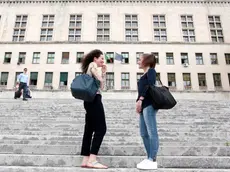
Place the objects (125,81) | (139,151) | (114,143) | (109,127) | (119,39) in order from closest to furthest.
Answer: (139,151), (114,143), (109,127), (125,81), (119,39)

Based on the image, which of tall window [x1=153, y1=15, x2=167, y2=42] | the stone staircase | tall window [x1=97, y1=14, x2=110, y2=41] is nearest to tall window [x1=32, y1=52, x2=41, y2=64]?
tall window [x1=97, y1=14, x2=110, y2=41]

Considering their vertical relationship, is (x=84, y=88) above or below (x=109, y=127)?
above

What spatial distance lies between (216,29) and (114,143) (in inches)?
1060

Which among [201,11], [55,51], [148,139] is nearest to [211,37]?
[201,11]

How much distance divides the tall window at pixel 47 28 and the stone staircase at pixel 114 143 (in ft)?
60.5

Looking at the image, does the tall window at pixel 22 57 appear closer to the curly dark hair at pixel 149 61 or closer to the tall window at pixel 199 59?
the tall window at pixel 199 59

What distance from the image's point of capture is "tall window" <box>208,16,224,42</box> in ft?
88.3

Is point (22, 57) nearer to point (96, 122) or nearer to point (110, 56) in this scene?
point (110, 56)

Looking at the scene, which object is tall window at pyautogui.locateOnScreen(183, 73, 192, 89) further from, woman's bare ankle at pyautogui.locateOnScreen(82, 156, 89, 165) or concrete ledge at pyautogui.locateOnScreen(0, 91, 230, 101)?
woman's bare ankle at pyautogui.locateOnScreen(82, 156, 89, 165)

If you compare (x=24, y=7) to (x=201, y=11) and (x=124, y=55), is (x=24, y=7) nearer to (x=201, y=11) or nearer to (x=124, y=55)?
(x=124, y=55)

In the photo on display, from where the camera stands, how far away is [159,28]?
2708cm

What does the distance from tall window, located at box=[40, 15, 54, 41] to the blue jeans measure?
25.7m

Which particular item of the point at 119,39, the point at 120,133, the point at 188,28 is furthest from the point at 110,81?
the point at 120,133

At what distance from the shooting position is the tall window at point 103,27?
26.9 metres
